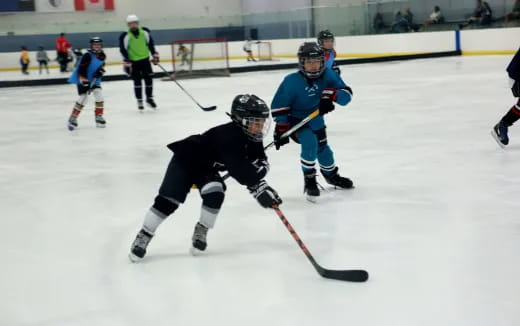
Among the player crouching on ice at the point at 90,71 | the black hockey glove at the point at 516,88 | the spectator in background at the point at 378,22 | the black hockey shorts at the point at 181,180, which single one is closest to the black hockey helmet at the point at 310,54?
the black hockey shorts at the point at 181,180

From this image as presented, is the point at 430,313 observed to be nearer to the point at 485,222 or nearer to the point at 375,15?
the point at 485,222

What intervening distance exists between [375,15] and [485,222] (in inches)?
605

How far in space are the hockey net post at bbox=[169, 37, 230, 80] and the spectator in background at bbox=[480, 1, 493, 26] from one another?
6.03 metres

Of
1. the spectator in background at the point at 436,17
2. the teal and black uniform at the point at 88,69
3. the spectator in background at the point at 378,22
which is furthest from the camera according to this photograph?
the spectator in background at the point at 378,22

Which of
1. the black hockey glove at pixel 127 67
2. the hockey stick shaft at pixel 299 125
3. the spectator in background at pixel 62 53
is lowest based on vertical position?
the hockey stick shaft at pixel 299 125

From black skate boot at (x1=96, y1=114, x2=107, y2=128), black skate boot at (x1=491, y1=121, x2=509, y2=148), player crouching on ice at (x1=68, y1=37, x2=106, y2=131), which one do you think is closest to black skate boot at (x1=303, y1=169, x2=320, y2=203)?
black skate boot at (x1=491, y1=121, x2=509, y2=148)

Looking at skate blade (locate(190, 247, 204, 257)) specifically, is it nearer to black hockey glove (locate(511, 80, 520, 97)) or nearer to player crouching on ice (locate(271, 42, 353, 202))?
player crouching on ice (locate(271, 42, 353, 202))

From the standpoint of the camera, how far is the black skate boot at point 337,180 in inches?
150

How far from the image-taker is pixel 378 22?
Result: 17594 mm

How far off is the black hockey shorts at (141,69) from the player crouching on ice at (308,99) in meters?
5.00

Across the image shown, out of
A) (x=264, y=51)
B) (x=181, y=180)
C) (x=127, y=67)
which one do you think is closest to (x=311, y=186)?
(x=181, y=180)

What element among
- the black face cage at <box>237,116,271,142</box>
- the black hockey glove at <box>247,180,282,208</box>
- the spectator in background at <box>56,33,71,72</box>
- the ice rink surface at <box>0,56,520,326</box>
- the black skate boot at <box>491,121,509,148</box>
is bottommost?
the ice rink surface at <box>0,56,520,326</box>

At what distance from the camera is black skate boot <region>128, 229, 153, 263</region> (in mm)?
2693

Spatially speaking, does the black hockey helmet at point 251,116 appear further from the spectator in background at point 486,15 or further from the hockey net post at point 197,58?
the spectator in background at point 486,15
